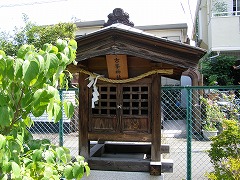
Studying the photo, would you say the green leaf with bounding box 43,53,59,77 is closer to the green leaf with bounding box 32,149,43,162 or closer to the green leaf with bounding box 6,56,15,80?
the green leaf with bounding box 6,56,15,80

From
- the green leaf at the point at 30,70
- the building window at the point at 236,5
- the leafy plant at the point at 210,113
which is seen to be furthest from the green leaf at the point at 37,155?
the building window at the point at 236,5

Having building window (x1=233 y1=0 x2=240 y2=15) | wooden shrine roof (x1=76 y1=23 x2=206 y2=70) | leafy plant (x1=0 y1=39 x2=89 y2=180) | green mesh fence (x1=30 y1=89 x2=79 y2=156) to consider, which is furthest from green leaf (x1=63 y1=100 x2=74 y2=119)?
building window (x1=233 y1=0 x2=240 y2=15)

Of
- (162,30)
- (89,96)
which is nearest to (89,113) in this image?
(89,96)

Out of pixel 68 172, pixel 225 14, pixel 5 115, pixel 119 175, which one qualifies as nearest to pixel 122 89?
pixel 119 175

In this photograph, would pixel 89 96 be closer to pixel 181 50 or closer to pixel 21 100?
pixel 181 50

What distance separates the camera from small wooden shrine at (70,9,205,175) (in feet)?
8.77

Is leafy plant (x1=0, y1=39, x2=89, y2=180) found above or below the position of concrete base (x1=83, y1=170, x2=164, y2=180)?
above

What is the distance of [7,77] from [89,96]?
1.59 metres

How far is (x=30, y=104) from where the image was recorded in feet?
5.32

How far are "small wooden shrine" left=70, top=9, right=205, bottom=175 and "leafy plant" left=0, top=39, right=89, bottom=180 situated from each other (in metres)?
0.96

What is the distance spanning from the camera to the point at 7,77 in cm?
156

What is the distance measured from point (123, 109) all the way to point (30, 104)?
156 centimetres

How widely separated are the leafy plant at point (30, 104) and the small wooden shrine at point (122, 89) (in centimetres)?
96

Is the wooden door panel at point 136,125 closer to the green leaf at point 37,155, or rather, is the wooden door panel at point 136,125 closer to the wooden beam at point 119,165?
the wooden beam at point 119,165
